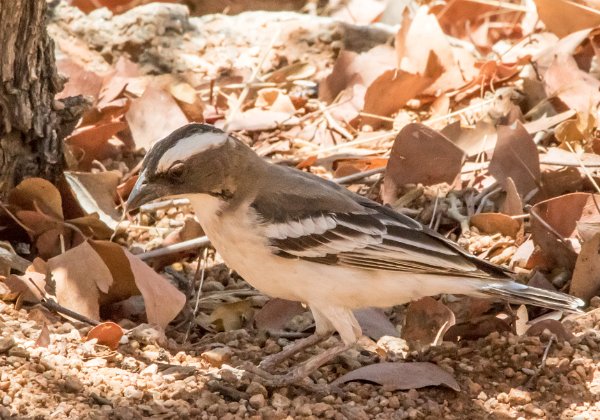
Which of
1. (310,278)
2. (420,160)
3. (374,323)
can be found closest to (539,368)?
(374,323)

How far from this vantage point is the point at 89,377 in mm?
4195

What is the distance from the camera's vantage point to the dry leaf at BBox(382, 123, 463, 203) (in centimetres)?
569

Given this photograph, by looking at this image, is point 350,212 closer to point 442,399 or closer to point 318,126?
point 442,399

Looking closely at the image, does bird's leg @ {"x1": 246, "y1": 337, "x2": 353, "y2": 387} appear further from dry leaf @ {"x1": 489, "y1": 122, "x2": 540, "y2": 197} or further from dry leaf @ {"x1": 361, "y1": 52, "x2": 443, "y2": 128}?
dry leaf @ {"x1": 361, "y1": 52, "x2": 443, "y2": 128}

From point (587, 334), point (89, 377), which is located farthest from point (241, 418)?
point (587, 334)

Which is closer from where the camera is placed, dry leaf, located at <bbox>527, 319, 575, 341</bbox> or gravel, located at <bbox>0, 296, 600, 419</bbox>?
gravel, located at <bbox>0, 296, 600, 419</bbox>

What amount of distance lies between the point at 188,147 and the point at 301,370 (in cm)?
101

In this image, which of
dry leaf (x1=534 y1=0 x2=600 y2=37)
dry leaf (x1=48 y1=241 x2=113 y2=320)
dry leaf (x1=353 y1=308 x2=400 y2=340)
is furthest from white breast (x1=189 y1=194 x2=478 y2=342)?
dry leaf (x1=534 y1=0 x2=600 y2=37)

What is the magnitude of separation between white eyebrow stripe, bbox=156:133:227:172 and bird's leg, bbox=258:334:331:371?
0.92 m

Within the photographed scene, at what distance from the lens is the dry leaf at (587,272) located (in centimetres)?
503

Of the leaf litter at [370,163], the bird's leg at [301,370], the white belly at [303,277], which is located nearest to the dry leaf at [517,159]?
the leaf litter at [370,163]

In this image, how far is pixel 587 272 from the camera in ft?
16.7

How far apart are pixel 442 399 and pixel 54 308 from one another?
5.65 feet

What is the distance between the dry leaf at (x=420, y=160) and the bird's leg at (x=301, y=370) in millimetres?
1414
